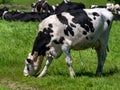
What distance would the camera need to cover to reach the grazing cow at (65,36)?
1548cm

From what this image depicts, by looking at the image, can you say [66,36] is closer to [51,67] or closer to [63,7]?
[51,67]

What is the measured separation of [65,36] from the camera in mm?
15477

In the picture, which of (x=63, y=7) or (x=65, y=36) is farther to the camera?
(x=63, y=7)

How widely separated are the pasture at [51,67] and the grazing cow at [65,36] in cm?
63

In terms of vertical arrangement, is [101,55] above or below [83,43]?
below

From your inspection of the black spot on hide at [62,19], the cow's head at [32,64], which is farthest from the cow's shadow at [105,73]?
the black spot on hide at [62,19]

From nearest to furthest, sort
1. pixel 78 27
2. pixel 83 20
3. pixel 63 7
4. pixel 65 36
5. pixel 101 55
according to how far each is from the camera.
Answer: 1. pixel 65 36
2. pixel 78 27
3. pixel 83 20
4. pixel 101 55
5. pixel 63 7

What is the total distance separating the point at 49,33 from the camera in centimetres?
1548

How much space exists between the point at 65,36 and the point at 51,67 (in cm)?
258

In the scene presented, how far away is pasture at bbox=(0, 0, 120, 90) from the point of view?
14.0 metres

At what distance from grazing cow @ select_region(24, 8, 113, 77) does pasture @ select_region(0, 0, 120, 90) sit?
0.63m

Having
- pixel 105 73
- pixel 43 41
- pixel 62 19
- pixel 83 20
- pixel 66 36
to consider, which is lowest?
pixel 105 73

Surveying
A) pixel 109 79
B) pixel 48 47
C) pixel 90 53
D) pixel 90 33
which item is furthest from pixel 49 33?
pixel 90 53

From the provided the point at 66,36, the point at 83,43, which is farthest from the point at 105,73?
the point at 66,36
